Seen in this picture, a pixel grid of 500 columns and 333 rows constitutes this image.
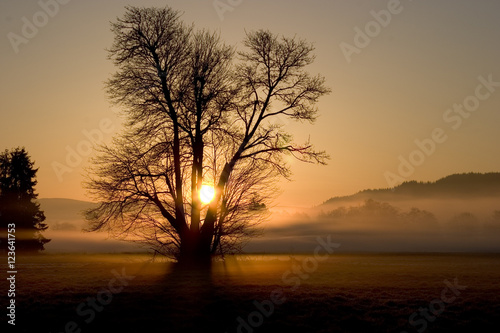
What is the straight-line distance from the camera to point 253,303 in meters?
18.5

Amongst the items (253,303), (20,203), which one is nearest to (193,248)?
(253,303)

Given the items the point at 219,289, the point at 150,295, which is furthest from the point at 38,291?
the point at 219,289

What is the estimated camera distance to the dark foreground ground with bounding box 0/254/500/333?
16328mm

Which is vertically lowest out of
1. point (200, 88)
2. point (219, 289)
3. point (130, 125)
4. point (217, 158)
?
point (219, 289)

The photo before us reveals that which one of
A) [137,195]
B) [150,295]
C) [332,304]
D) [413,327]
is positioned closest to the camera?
[413,327]

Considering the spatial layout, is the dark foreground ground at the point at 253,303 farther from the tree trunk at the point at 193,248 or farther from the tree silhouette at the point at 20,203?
the tree silhouette at the point at 20,203

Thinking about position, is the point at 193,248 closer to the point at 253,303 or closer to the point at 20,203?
the point at 253,303

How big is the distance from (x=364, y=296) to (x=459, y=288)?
4.64 metres

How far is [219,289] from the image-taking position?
20875 mm

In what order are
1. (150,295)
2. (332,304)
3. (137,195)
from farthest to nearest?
(137,195), (150,295), (332,304)

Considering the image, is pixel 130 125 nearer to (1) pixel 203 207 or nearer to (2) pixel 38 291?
(1) pixel 203 207

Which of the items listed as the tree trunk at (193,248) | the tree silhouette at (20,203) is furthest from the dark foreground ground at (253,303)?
the tree silhouette at (20,203)

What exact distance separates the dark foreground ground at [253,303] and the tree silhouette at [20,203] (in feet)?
106

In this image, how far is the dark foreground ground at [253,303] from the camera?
16328mm
